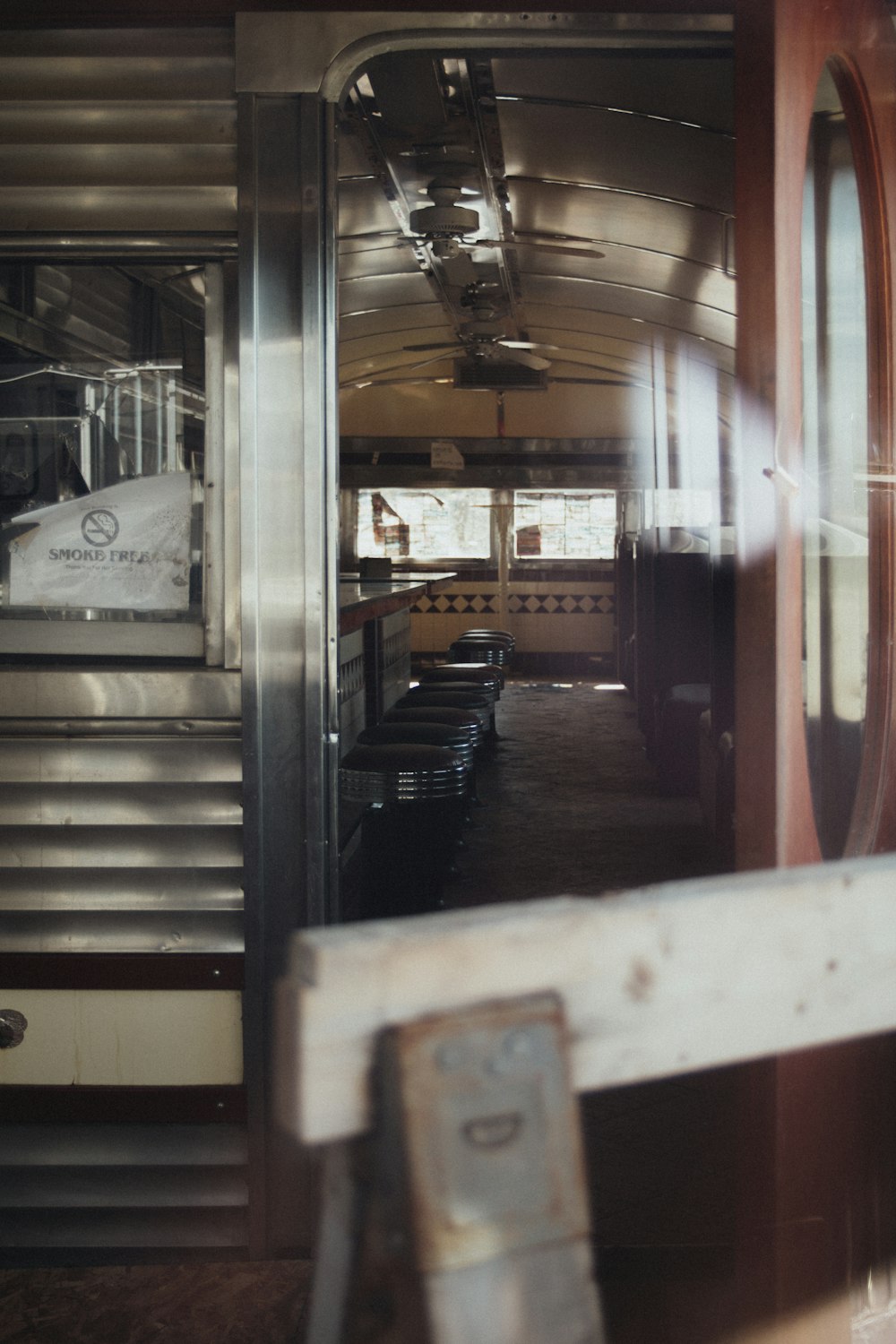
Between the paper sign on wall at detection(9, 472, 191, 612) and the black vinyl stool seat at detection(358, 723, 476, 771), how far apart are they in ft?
5.42

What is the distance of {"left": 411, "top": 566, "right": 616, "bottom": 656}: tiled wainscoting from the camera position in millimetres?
13109

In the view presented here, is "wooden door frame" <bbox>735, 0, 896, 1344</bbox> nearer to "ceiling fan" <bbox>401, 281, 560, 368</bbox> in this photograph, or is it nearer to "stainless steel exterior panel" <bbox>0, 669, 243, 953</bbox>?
"stainless steel exterior panel" <bbox>0, 669, 243, 953</bbox>

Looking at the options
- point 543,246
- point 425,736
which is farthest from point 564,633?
point 425,736

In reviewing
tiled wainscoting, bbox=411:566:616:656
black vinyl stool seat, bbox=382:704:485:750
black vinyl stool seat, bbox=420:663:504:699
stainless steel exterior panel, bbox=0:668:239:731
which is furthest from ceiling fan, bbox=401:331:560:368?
stainless steel exterior panel, bbox=0:668:239:731

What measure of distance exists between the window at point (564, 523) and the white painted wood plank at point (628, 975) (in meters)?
12.5

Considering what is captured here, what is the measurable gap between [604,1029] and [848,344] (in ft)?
8.16

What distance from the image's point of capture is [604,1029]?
916mm

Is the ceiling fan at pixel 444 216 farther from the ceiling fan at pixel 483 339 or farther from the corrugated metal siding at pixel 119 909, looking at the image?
the corrugated metal siding at pixel 119 909

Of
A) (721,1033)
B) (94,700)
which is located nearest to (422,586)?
(94,700)

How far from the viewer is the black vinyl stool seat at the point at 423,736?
4211 mm

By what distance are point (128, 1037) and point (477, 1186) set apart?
6.06 feet

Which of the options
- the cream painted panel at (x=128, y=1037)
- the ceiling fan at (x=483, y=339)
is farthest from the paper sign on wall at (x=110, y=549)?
the ceiling fan at (x=483, y=339)

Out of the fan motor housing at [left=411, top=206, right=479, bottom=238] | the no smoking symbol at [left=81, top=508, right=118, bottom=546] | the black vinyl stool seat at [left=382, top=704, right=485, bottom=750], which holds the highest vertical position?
the fan motor housing at [left=411, top=206, right=479, bottom=238]

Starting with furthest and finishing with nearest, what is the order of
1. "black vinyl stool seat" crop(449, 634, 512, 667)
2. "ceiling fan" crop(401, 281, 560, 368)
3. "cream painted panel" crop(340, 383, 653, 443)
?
"cream painted panel" crop(340, 383, 653, 443)
"black vinyl stool seat" crop(449, 634, 512, 667)
"ceiling fan" crop(401, 281, 560, 368)
